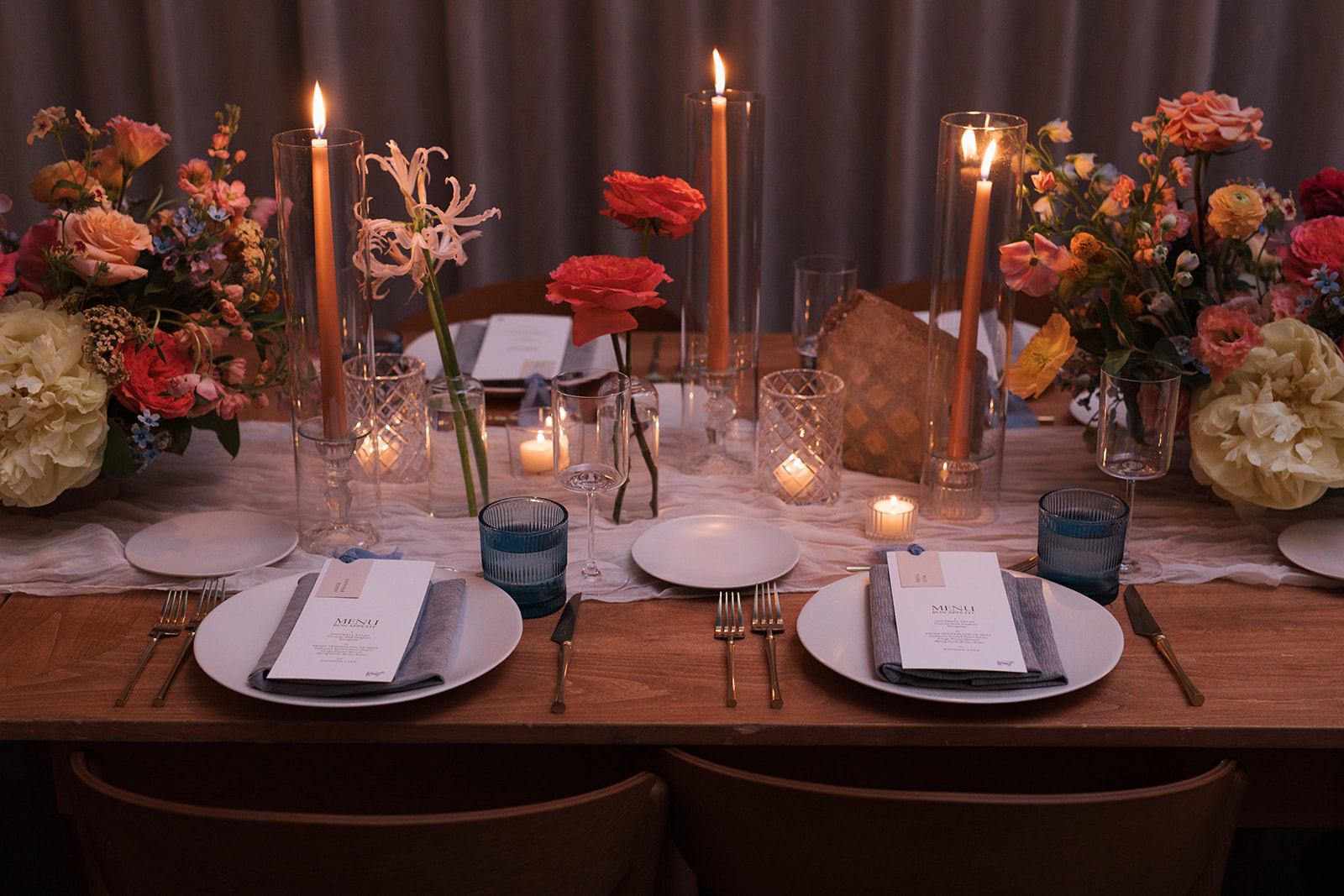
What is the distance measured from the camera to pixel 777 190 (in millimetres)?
2863

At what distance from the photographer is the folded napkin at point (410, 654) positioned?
0.97 metres

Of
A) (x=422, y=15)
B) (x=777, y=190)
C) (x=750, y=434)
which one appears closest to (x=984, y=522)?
(x=750, y=434)

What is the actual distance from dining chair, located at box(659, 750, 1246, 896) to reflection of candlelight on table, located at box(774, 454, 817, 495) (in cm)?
52

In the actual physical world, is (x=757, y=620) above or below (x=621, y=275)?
below

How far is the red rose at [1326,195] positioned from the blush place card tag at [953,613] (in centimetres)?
55

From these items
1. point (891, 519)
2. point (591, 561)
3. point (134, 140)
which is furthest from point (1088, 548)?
point (134, 140)

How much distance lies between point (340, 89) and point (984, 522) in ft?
6.76

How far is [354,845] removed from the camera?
31.0 inches

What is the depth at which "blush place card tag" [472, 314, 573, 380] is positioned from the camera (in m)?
1.72

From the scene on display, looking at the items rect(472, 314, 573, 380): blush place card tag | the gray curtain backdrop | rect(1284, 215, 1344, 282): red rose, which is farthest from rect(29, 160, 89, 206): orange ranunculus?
the gray curtain backdrop

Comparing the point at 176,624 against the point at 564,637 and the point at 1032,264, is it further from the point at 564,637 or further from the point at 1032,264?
the point at 1032,264

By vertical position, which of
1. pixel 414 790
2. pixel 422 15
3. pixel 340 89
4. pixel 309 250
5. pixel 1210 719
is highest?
pixel 422 15

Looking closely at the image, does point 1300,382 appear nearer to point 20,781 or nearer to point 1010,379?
point 1010,379

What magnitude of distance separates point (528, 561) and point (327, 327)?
33 cm
